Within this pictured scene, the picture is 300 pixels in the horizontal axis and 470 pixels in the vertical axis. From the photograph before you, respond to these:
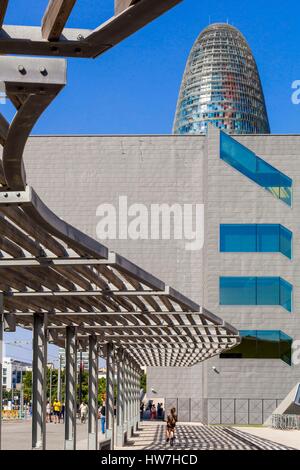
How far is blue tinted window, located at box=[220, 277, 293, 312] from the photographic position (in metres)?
55.8

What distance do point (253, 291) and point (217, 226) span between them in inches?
181

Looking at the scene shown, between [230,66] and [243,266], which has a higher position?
[230,66]

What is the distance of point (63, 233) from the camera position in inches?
421

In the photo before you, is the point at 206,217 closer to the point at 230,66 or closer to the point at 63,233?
the point at 63,233

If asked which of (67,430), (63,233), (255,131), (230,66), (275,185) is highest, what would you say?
(230,66)

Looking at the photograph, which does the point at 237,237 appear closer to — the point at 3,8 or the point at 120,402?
the point at 120,402

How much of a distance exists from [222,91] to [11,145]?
195473 millimetres

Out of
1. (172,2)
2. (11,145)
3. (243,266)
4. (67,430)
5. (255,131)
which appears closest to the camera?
(172,2)

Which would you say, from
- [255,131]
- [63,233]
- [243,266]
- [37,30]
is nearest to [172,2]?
[37,30]

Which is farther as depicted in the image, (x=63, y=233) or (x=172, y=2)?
(x=63, y=233)

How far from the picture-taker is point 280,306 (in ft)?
183

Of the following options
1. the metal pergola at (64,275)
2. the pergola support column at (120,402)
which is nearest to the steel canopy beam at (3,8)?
the metal pergola at (64,275)

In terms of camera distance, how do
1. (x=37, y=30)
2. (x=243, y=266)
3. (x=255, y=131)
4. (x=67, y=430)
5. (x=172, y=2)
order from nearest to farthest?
(x=172, y=2)
(x=37, y=30)
(x=67, y=430)
(x=243, y=266)
(x=255, y=131)

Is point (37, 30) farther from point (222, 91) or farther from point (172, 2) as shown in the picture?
point (222, 91)
